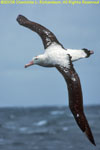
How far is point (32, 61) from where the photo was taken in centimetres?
1216

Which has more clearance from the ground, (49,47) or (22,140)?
(49,47)

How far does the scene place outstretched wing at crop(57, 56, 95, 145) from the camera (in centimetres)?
1045

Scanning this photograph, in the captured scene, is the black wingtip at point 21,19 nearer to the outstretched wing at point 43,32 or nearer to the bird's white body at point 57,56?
the outstretched wing at point 43,32

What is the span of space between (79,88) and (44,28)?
2.37m

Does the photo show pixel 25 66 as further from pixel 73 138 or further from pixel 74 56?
pixel 73 138

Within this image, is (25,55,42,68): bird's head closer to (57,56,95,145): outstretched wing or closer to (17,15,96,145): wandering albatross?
(17,15,96,145): wandering albatross

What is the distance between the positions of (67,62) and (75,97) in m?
0.96

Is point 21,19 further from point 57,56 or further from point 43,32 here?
point 57,56

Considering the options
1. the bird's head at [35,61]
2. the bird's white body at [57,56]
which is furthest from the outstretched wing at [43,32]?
the bird's head at [35,61]

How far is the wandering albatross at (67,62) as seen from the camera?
34.6 feet

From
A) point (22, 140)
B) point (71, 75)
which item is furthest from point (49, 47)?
point (22, 140)

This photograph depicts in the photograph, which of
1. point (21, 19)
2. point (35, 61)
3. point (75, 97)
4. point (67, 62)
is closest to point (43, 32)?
point (35, 61)

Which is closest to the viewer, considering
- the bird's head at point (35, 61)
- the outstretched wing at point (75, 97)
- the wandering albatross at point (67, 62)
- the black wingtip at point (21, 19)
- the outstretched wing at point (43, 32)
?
the outstretched wing at point (75, 97)

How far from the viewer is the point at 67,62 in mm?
11320
